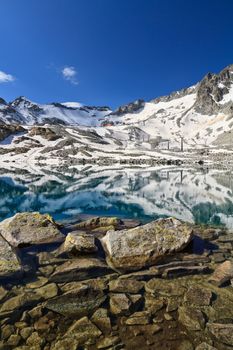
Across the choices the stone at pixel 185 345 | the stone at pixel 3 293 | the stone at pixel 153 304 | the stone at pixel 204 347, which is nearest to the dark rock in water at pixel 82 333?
the stone at pixel 153 304

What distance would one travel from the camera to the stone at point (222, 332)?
9445 mm

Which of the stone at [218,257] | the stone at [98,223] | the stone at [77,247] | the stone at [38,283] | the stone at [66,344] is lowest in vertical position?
the stone at [66,344]

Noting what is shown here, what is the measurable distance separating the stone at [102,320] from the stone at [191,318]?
2.63 metres

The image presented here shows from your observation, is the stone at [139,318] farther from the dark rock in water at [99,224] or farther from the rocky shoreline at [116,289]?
the dark rock in water at [99,224]

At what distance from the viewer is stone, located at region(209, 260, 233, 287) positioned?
43.7ft

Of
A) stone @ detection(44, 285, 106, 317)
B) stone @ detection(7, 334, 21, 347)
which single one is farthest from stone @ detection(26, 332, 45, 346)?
stone @ detection(44, 285, 106, 317)

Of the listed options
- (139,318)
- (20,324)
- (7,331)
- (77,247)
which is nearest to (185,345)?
(139,318)

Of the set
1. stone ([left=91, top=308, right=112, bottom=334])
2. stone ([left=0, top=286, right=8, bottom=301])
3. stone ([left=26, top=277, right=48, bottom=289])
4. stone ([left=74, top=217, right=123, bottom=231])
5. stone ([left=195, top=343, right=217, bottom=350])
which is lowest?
stone ([left=195, top=343, right=217, bottom=350])

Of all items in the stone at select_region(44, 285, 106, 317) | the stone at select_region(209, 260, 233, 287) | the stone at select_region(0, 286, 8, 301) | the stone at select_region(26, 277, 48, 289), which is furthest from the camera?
the stone at select_region(209, 260, 233, 287)

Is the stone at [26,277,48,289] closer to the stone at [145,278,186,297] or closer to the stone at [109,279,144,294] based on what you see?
the stone at [109,279,144,294]

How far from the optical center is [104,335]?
32.3 ft

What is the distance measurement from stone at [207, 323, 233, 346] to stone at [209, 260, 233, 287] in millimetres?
3120

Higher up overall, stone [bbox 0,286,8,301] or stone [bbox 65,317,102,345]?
stone [bbox 0,286,8,301]

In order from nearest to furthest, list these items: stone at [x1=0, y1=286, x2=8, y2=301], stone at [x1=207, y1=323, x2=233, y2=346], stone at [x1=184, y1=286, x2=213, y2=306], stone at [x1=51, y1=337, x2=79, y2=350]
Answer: stone at [x1=51, y1=337, x2=79, y2=350] → stone at [x1=207, y1=323, x2=233, y2=346] → stone at [x1=184, y1=286, x2=213, y2=306] → stone at [x1=0, y1=286, x2=8, y2=301]
